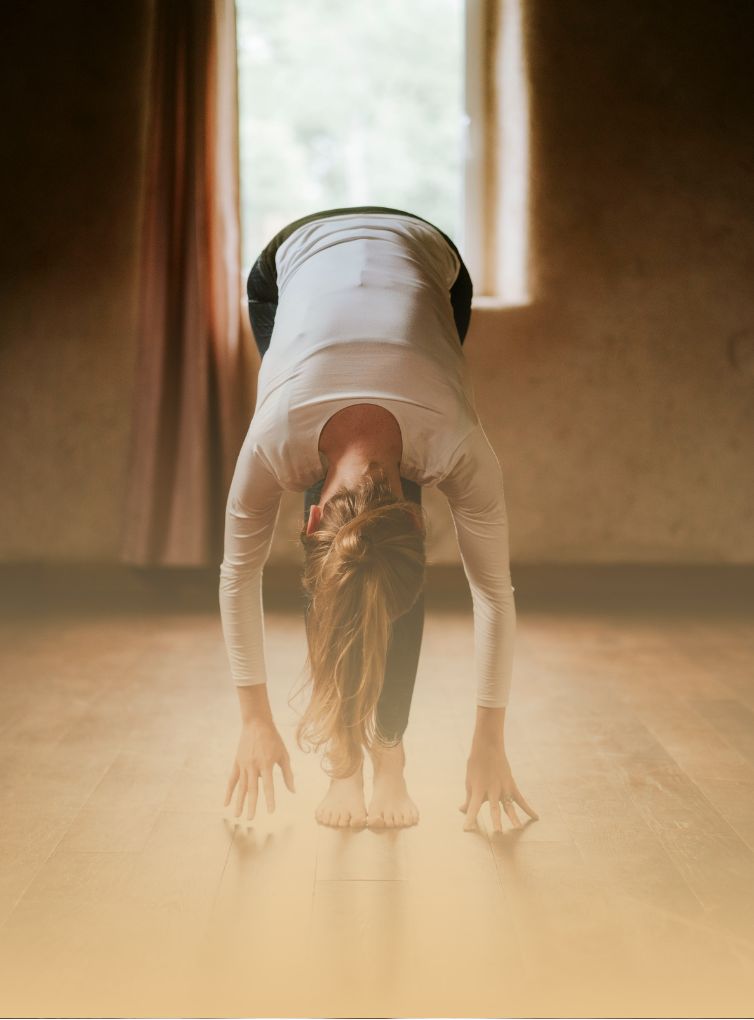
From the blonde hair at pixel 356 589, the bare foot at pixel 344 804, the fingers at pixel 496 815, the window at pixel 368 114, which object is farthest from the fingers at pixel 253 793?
the window at pixel 368 114

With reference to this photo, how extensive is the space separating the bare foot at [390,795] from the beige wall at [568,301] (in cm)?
158

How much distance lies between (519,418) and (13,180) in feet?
5.69

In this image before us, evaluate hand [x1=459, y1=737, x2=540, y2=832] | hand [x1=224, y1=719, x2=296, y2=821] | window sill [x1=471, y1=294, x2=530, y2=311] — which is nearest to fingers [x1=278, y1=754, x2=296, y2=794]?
hand [x1=224, y1=719, x2=296, y2=821]

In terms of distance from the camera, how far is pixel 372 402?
1.37 metres

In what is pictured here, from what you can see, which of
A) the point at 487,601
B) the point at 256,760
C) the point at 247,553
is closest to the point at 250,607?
the point at 247,553

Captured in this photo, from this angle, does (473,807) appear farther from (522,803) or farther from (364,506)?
(364,506)

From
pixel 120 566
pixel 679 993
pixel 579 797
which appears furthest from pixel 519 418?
pixel 679 993

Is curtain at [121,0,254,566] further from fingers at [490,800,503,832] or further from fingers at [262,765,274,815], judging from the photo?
fingers at [490,800,503,832]

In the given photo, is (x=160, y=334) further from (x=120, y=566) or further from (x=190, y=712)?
(x=190, y=712)

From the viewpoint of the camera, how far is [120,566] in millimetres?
3340

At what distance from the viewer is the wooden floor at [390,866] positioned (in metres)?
1.17

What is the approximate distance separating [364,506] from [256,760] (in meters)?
0.52

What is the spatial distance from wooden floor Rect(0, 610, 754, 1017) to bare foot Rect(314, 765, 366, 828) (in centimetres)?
3

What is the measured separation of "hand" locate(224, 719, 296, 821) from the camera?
5.23ft
